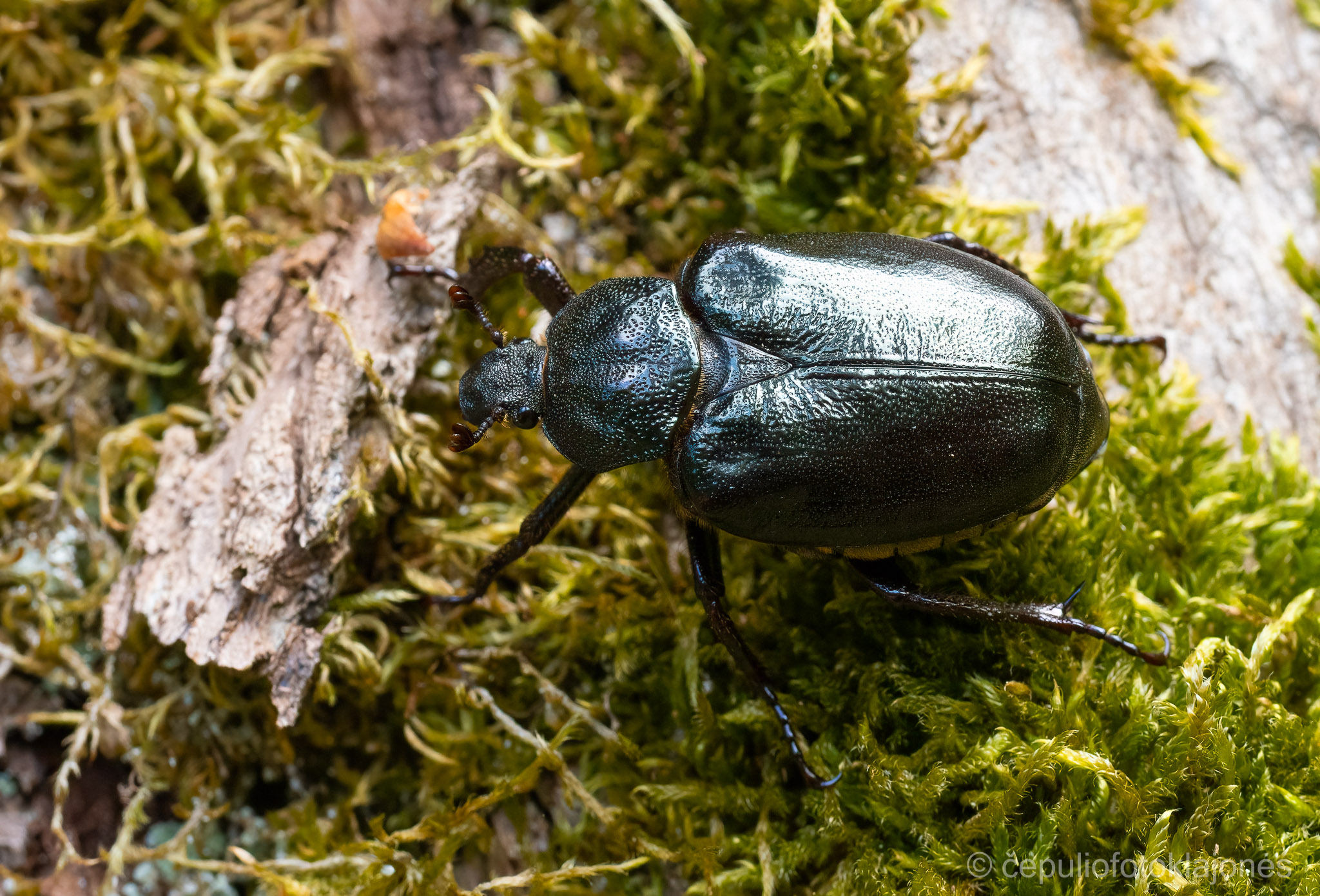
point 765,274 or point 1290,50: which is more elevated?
point 1290,50

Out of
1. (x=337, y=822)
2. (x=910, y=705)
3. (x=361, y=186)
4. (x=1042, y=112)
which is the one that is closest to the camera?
(x=910, y=705)

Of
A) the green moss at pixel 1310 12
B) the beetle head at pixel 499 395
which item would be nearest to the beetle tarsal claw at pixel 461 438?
the beetle head at pixel 499 395

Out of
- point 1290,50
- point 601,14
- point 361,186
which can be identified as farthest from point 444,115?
point 1290,50

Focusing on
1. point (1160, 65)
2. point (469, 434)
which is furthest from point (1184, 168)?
point (469, 434)

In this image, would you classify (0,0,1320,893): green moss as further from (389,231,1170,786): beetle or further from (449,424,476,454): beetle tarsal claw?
(449,424,476,454): beetle tarsal claw

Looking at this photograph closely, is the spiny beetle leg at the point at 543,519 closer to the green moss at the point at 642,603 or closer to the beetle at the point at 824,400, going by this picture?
the beetle at the point at 824,400

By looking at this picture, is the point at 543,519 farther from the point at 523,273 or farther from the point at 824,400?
the point at 824,400

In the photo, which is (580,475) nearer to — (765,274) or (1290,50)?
(765,274)
